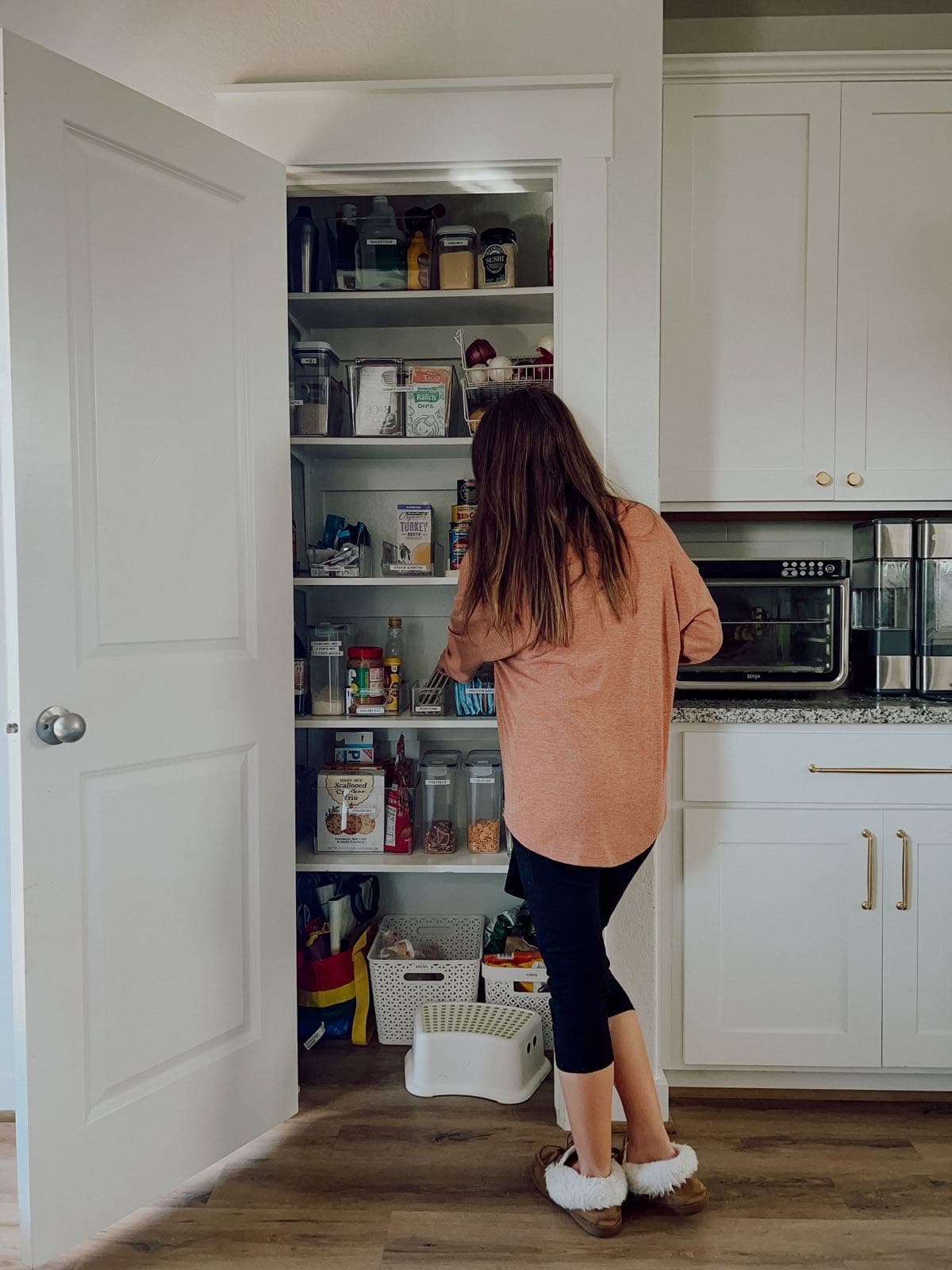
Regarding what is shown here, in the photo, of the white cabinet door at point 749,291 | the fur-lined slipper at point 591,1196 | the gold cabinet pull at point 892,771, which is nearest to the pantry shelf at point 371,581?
the white cabinet door at point 749,291

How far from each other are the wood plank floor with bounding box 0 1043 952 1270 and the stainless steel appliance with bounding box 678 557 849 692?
979 mm

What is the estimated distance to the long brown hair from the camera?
1.59 m

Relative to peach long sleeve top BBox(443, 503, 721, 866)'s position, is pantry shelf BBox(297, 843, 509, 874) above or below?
below

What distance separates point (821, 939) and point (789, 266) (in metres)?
1.60

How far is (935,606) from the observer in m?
2.26

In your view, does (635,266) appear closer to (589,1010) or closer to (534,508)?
(534,508)

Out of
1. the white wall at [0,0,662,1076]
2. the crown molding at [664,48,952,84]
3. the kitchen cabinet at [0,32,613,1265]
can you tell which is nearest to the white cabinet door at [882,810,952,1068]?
the white wall at [0,0,662,1076]

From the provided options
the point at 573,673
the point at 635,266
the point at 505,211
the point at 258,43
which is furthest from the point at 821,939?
the point at 258,43

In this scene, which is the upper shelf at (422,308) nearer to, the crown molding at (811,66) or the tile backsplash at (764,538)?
the crown molding at (811,66)

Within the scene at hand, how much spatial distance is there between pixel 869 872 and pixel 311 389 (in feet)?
5.71

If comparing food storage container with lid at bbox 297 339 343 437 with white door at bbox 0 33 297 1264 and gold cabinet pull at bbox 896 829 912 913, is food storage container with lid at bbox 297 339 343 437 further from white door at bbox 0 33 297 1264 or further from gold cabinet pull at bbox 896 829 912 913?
gold cabinet pull at bbox 896 829 912 913

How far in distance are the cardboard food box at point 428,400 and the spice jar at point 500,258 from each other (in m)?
0.25

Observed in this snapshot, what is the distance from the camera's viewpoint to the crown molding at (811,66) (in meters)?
2.22

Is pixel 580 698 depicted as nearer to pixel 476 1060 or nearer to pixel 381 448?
pixel 476 1060
